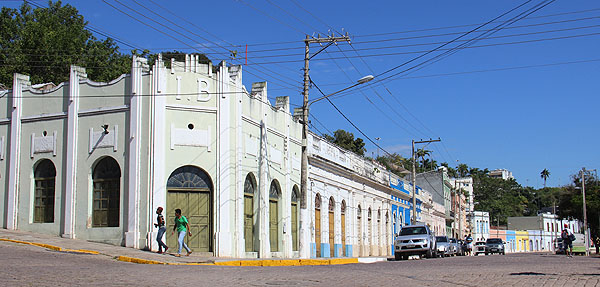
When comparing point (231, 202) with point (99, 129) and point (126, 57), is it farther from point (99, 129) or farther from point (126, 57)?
point (126, 57)

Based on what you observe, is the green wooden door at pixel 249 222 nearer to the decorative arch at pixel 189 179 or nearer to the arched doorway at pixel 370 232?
the decorative arch at pixel 189 179

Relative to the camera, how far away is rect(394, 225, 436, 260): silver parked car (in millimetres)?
33062

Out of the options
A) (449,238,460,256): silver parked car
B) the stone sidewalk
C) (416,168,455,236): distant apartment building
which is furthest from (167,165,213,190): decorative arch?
(416,168,455,236): distant apartment building

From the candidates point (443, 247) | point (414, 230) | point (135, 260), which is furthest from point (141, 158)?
point (443, 247)

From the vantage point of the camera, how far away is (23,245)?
20.0m

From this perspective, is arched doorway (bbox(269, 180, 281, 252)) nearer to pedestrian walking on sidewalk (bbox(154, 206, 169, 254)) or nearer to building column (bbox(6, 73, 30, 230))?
pedestrian walking on sidewalk (bbox(154, 206, 169, 254))

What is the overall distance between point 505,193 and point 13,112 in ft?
374

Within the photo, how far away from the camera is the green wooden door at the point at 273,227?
94.9 ft

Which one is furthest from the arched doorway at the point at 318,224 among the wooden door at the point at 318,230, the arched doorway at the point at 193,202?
the arched doorway at the point at 193,202

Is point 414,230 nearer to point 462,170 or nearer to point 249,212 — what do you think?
point 249,212

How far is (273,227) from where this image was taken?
96.1ft

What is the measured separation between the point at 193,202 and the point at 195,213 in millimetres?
409

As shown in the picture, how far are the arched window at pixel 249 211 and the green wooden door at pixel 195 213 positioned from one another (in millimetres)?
2360

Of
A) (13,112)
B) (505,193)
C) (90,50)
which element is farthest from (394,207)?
(505,193)
